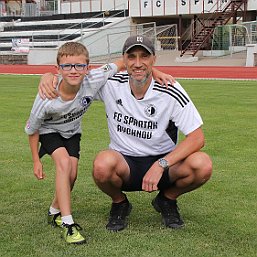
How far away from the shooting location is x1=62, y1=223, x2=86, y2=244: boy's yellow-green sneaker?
398cm

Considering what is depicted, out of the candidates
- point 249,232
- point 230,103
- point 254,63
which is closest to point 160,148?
point 249,232

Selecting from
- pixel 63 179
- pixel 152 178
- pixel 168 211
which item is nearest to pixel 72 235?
pixel 63 179

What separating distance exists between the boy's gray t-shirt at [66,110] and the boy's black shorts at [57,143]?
1.3 inches

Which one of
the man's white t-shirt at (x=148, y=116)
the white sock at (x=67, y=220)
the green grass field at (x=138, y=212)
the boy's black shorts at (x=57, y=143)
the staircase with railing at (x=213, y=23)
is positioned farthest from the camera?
the staircase with railing at (x=213, y=23)

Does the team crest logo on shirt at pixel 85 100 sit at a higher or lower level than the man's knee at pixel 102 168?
higher

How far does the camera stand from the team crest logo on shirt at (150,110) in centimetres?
423

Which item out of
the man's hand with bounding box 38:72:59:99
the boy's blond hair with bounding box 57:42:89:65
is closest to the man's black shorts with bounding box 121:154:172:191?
the man's hand with bounding box 38:72:59:99

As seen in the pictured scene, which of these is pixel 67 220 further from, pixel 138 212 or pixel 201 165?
pixel 201 165

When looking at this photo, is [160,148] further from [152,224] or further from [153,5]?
[153,5]

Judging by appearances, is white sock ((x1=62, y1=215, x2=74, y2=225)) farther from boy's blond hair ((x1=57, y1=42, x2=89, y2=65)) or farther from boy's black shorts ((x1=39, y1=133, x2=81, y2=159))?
boy's blond hair ((x1=57, y1=42, x2=89, y2=65))

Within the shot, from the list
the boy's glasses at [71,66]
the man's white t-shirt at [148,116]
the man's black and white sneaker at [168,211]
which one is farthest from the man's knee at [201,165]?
the boy's glasses at [71,66]

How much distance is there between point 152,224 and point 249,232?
0.71 meters

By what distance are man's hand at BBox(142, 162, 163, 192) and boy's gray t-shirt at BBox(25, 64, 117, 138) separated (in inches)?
27.1

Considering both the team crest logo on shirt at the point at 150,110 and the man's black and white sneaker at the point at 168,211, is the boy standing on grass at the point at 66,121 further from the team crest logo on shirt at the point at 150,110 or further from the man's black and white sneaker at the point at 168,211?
the man's black and white sneaker at the point at 168,211
